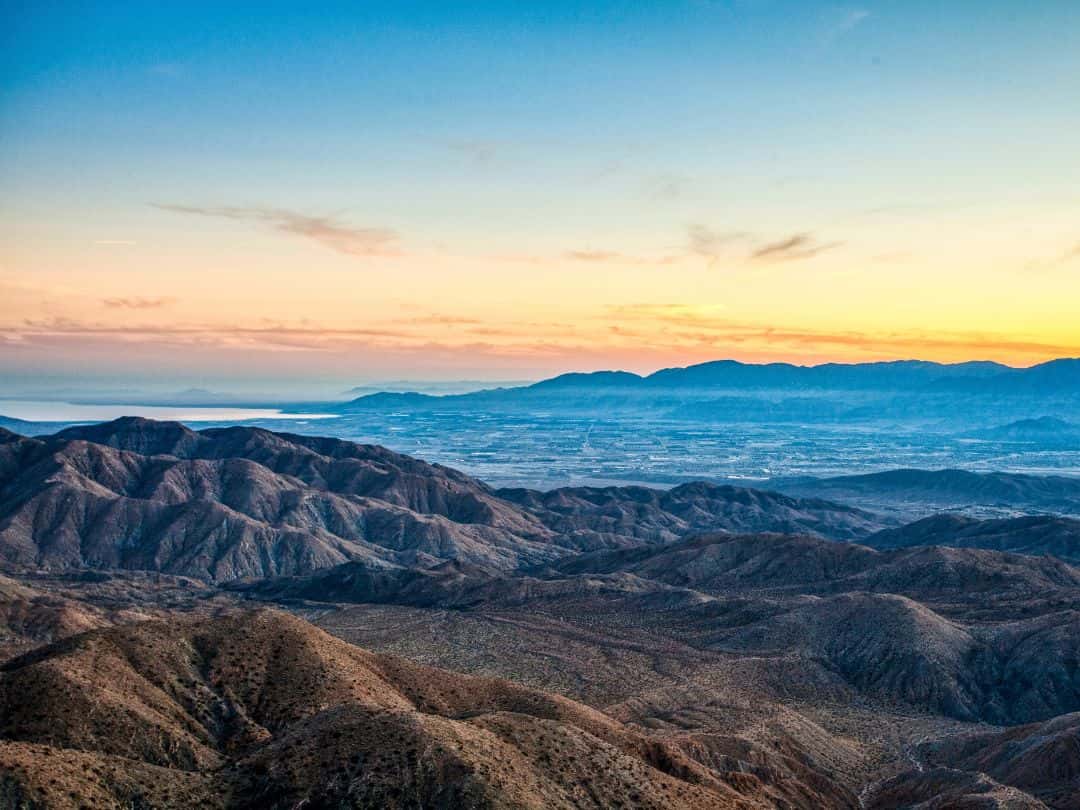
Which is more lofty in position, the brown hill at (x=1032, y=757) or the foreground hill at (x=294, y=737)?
the foreground hill at (x=294, y=737)

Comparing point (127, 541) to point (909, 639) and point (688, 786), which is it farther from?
point (688, 786)

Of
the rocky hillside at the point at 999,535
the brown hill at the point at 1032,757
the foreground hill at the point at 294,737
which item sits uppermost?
the foreground hill at the point at 294,737

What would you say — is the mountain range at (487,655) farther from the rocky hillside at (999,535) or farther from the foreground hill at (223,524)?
the rocky hillside at (999,535)

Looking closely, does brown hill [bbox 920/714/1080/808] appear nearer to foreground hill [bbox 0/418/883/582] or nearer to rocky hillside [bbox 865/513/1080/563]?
rocky hillside [bbox 865/513/1080/563]

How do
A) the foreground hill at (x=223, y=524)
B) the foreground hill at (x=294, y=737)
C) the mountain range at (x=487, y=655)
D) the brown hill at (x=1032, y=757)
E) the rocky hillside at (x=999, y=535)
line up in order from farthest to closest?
1. the rocky hillside at (x=999, y=535)
2. the foreground hill at (x=223, y=524)
3. the brown hill at (x=1032, y=757)
4. the mountain range at (x=487, y=655)
5. the foreground hill at (x=294, y=737)

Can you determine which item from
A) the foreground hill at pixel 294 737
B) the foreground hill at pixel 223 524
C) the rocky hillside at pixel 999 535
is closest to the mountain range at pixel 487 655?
the foreground hill at pixel 294 737

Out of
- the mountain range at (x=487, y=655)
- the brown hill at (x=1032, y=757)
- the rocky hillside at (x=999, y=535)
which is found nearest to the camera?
the mountain range at (x=487, y=655)

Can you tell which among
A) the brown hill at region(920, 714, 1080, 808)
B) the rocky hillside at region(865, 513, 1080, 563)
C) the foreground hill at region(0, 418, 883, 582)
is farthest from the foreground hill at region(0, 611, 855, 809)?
the rocky hillside at region(865, 513, 1080, 563)

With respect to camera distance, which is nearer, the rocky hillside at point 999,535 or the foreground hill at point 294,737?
the foreground hill at point 294,737

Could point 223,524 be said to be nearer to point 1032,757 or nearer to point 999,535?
point 1032,757

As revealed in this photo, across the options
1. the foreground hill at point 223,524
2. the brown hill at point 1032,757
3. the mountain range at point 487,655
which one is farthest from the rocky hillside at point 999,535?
the brown hill at point 1032,757
